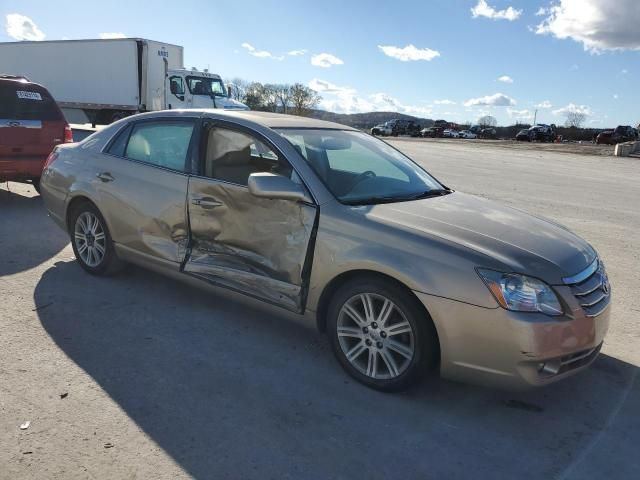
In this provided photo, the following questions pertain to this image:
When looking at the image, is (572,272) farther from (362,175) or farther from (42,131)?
(42,131)

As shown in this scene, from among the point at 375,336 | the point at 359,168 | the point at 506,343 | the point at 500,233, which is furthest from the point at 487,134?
the point at 506,343

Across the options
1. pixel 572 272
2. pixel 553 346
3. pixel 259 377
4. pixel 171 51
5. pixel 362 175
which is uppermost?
pixel 171 51

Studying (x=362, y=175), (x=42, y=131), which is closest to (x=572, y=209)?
(x=362, y=175)

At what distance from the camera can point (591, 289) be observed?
3234 millimetres

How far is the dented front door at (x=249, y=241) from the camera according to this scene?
3.65 meters

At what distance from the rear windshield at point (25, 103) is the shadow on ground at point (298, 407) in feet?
16.1

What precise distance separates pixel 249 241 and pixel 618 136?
168ft

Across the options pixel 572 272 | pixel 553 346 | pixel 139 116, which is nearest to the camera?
pixel 553 346

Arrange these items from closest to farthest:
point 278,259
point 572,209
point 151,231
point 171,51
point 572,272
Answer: point 572,272 → point 278,259 → point 151,231 → point 572,209 → point 171,51

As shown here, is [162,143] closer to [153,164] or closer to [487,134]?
[153,164]

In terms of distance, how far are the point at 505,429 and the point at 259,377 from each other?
148cm

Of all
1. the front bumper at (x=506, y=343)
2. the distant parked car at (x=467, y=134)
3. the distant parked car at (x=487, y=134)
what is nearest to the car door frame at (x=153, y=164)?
the front bumper at (x=506, y=343)

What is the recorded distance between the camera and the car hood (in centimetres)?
310

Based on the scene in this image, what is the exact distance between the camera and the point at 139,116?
500cm
